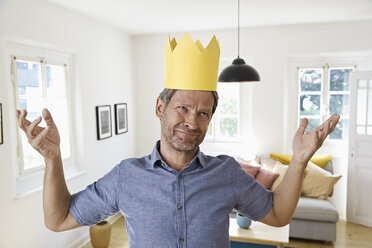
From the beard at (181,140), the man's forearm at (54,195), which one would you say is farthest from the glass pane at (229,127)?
the man's forearm at (54,195)

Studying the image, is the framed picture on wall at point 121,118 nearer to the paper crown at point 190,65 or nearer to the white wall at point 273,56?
the white wall at point 273,56

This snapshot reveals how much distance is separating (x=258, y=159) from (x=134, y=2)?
8.98ft

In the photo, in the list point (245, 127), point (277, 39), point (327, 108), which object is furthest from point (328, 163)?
point (277, 39)

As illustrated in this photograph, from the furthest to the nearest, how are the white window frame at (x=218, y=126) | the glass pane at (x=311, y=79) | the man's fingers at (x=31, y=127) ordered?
the white window frame at (x=218, y=126), the glass pane at (x=311, y=79), the man's fingers at (x=31, y=127)

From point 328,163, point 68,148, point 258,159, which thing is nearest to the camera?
point 68,148

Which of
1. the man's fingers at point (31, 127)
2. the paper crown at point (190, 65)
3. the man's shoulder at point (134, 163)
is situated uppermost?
the paper crown at point (190, 65)

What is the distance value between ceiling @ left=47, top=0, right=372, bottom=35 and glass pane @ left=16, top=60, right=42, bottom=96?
0.72 meters

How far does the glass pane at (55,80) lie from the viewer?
10.5ft

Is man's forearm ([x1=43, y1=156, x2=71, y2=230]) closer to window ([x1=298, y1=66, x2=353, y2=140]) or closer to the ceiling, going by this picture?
the ceiling

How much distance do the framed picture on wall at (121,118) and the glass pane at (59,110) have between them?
99cm

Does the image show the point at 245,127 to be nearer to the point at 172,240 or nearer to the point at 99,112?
the point at 99,112

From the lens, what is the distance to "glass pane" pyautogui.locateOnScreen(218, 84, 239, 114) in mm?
4801

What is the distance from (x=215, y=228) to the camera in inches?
41.4

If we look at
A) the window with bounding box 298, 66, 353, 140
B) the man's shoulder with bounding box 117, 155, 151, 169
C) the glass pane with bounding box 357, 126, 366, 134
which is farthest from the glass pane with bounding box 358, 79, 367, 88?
the man's shoulder with bounding box 117, 155, 151, 169
